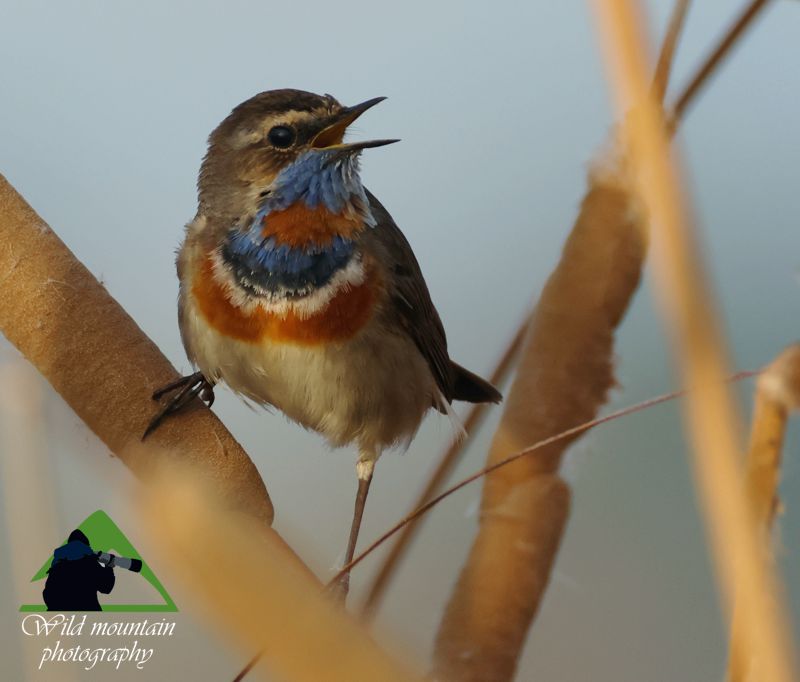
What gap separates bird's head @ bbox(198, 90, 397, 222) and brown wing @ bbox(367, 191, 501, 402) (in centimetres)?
16

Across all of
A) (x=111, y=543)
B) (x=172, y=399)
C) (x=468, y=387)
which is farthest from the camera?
(x=468, y=387)

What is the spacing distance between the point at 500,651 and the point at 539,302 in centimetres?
31

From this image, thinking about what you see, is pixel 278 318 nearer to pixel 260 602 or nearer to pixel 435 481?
pixel 435 481

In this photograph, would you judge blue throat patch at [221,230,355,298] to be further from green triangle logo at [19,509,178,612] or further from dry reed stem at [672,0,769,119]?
dry reed stem at [672,0,769,119]

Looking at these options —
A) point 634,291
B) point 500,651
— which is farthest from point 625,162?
point 500,651

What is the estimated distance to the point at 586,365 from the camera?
90 cm

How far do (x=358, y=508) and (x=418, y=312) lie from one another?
0.44 metres

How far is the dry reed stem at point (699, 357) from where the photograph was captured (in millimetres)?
783

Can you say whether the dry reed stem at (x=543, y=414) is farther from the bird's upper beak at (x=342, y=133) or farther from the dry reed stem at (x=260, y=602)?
the bird's upper beak at (x=342, y=133)

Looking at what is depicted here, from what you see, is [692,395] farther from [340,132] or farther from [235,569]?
[340,132]

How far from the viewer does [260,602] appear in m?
0.75

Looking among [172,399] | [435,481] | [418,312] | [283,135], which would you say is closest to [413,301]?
[418,312]

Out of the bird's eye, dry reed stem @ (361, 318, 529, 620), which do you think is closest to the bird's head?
the bird's eye

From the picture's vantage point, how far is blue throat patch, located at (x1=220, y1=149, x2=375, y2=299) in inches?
74.5
